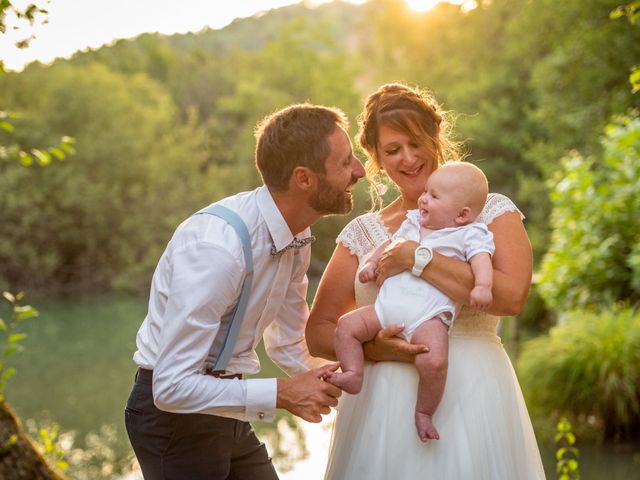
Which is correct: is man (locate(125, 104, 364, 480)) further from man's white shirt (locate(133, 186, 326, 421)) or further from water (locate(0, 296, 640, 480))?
water (locate(0, 296, 640, 480))

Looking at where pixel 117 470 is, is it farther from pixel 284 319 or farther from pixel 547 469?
pixel 284 319

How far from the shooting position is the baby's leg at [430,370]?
2516 millimetres

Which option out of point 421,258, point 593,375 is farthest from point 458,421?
point 593,375

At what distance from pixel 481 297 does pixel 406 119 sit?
69cm

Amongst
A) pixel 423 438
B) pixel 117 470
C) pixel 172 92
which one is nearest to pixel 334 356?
pixel 423 438

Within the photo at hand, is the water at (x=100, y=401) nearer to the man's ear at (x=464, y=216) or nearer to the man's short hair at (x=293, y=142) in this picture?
the man's ear at (x=464, y=216)

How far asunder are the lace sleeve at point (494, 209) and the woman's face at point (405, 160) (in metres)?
0.26

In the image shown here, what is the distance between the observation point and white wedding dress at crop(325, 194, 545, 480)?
262 centimetres

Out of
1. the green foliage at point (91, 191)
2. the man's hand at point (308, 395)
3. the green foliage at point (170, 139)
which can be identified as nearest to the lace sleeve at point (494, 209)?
the man's hand at point (308, 395)

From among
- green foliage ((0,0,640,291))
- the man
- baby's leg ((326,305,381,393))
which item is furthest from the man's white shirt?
green foliage ((0,0,640,291))

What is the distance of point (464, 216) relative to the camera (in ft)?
8.65

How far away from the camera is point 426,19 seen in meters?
29.2

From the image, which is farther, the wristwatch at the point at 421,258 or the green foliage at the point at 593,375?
the green foliage at the point at 593,375

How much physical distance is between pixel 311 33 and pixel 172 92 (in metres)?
6.43
